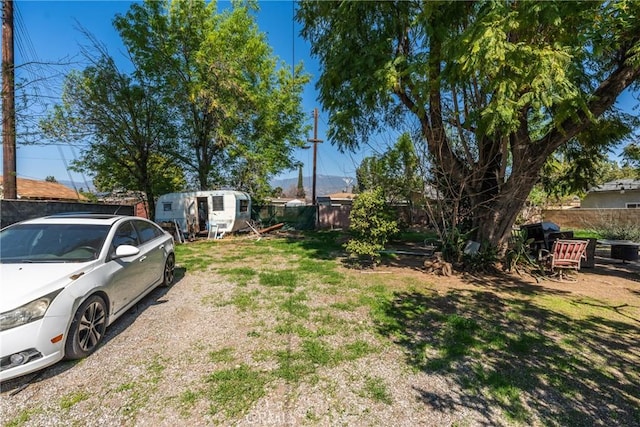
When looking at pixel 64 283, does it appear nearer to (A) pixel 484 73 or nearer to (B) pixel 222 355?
(B) pixel 222 355

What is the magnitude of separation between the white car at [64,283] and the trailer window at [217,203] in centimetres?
919

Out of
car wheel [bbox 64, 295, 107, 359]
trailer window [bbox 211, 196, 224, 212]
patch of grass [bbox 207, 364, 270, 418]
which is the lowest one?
patch of grass [bbox 207, 364, 270, 418]

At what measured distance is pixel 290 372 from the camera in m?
3.05

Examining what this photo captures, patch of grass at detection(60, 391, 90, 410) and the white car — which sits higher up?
the white car

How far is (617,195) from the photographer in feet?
66.6

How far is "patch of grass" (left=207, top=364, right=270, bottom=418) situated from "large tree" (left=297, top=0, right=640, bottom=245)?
503 cm

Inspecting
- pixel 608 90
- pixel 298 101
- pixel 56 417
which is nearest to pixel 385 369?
pixel 56 417

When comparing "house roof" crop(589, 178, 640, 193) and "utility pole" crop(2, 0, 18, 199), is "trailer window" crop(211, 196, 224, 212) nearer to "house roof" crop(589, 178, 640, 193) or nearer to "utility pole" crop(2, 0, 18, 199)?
"utility pole" crop(2, 0, 18, 199)

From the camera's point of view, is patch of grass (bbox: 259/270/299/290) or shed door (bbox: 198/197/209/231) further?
shed door (bbox: 198/197/209/231)

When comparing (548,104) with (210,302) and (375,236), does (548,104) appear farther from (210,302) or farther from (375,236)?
(210,302)

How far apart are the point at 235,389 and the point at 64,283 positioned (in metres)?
1.98

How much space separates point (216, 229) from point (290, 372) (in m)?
11.8

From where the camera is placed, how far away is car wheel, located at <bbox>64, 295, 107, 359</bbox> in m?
3.01

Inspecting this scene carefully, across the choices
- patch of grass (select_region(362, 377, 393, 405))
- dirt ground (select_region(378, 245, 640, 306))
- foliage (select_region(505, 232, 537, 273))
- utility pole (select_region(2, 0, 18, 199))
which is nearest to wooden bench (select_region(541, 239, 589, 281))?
dirt ground (select_region(378, 245, 640, 306))
